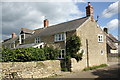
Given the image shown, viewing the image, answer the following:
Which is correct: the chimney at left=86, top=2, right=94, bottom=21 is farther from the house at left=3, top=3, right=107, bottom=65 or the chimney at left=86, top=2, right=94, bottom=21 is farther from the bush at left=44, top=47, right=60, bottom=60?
the bush at left=44, top=47, right=60, bottom=60

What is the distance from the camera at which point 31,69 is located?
11.3 m

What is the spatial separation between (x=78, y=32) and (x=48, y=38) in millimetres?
5395

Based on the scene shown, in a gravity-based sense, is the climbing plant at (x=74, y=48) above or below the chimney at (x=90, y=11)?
below

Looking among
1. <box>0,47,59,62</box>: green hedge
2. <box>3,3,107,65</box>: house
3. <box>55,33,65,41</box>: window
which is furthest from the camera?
<box>55,33,65,41</box>: window

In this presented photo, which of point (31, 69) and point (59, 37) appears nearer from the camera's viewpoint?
point (31, 69)

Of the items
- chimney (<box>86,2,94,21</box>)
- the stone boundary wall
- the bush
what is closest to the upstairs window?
the bush

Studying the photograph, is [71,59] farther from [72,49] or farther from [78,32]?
[78,32]

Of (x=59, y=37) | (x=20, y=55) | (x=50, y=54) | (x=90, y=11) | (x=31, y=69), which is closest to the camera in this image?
(x=31, y=69)

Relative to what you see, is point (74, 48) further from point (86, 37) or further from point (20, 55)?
point (20, 55)

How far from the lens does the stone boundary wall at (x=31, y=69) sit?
10.1 meters

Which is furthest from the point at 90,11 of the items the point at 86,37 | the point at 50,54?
the point at 50,54

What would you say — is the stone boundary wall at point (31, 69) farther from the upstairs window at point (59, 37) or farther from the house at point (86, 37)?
the upstairs window at point (59, 37)

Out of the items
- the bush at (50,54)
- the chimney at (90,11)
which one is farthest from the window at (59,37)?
the chimney at (90,11)

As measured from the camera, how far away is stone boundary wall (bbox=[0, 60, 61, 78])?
10092mm
